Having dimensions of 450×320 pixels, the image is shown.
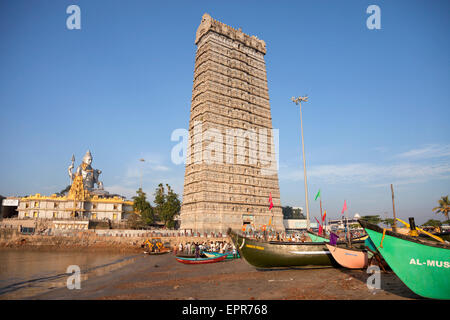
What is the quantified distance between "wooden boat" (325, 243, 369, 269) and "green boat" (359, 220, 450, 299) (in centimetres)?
561

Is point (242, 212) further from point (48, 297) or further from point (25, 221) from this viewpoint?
point (25, 221)

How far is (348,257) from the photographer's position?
16.5m

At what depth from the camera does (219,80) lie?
5838 centimetres

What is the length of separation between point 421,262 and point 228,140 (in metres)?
46.9

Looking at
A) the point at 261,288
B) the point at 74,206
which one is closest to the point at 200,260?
the point at 261,288

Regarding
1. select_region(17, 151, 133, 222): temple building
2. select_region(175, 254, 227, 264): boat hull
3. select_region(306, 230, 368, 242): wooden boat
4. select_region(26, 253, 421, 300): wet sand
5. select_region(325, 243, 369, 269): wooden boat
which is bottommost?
select_region(175, 254, 227, 264): boat hull

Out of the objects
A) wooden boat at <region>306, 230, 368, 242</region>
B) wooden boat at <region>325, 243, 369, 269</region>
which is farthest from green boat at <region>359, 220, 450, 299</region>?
wooden boat at <region>306, 230, 368, 242</region>

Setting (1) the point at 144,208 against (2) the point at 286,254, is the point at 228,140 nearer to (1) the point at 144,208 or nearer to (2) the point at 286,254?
(1) the point at 144,208

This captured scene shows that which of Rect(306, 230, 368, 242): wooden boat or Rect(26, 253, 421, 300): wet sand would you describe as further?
Rect(306, 230, 368, 242): wooden boat

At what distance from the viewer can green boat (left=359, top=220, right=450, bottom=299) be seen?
9.90 meters

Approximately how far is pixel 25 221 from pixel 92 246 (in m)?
30.1

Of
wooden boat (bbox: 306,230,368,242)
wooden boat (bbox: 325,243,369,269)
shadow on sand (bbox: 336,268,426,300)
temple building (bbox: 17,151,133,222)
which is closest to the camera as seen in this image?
shadow on sand (bbox: 336,268,426,300)

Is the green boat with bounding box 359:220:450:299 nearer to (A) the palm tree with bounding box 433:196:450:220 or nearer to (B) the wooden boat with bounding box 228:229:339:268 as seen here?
(B) the wooden boat with bounding box 228:229:339:268
